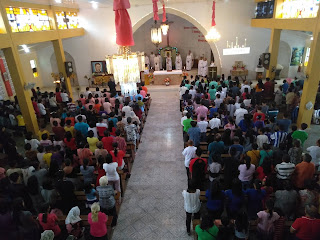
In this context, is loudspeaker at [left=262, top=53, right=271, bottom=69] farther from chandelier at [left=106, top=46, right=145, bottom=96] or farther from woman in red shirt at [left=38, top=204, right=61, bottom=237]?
woman in red shirt at [left=38, top=204, right=61, bottom=237]

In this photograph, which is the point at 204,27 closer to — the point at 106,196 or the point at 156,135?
the point at 156,135

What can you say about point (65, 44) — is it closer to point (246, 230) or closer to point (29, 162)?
point (29, 162)

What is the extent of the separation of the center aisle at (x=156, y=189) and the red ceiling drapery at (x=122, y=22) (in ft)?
12.7

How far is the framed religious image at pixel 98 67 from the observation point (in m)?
16.9

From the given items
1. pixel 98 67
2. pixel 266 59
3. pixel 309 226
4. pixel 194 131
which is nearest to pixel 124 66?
→ pixel 194 131

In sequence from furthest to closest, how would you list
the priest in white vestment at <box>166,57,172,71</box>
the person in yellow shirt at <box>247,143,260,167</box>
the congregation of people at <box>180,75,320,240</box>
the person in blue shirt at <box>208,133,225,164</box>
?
the priest in white vestment at <box>166,57,172,71</box>, the person in blue shirt at <box>208,133,225,164</box>, the person in yellow shirt at <box>247,143,260,167</box>, the congregation of people at <box>180,75,320,240</box>

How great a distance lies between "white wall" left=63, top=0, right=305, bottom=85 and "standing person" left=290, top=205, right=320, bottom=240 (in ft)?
44.8

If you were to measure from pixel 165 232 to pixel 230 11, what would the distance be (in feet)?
46.5

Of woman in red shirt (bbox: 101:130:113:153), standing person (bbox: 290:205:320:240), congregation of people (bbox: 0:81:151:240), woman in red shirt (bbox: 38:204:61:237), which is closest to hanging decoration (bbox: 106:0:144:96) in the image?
woman in red shirt (bbox: 101:130:113:153)

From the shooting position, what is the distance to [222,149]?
20.5 feet

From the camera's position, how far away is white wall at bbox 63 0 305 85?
50.2 ft

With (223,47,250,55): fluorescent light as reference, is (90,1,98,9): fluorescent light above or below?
above

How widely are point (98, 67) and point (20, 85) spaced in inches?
324

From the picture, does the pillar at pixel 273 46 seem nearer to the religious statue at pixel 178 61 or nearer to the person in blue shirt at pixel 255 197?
the religious statue at pixel 178 61
